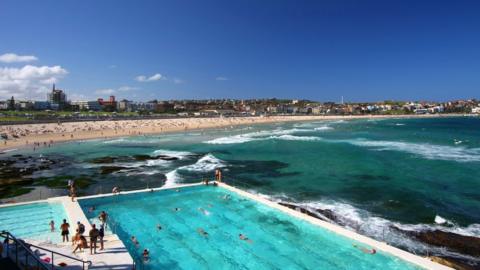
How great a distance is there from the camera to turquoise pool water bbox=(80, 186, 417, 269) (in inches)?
458

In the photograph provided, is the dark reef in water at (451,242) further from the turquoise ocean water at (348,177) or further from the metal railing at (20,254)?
the metal railing at (20,254)

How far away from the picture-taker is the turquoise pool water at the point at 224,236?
38.2 feet

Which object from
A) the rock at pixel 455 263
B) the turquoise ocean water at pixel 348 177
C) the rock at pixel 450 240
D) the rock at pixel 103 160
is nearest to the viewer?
the rock at pixel 455 263

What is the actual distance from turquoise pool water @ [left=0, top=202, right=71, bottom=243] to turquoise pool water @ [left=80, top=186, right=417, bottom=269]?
1.50m

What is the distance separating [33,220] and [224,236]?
7.94m

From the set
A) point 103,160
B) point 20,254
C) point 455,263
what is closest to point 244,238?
point 455,263

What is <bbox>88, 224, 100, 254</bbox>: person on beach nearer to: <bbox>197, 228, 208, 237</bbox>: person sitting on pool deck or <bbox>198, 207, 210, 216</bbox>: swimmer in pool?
<bbox>197, 228, 208, 237</bbox>: person sitting on pool deck

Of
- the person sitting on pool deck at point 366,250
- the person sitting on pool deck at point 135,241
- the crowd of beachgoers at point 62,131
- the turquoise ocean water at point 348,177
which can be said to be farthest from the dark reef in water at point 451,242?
the crowd of beachgoers at point 62,131

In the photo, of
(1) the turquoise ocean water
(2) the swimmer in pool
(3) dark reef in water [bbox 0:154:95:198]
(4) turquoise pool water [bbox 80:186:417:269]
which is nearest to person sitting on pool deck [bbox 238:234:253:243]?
(4) turquoise pool water [bbox 80:186:417:269]

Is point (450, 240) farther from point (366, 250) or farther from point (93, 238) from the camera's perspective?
point (93, 238)

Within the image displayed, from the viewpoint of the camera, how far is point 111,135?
66.2 meters

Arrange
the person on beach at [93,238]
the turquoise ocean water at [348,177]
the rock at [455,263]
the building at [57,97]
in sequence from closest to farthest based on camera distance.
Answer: the person on beach at [93,238], the rock at [455,263], the turquoise ocean water at [348,177], the building at [57,97]

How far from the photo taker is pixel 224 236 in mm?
14016

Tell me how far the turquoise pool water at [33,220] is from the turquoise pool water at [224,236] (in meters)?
1.50
